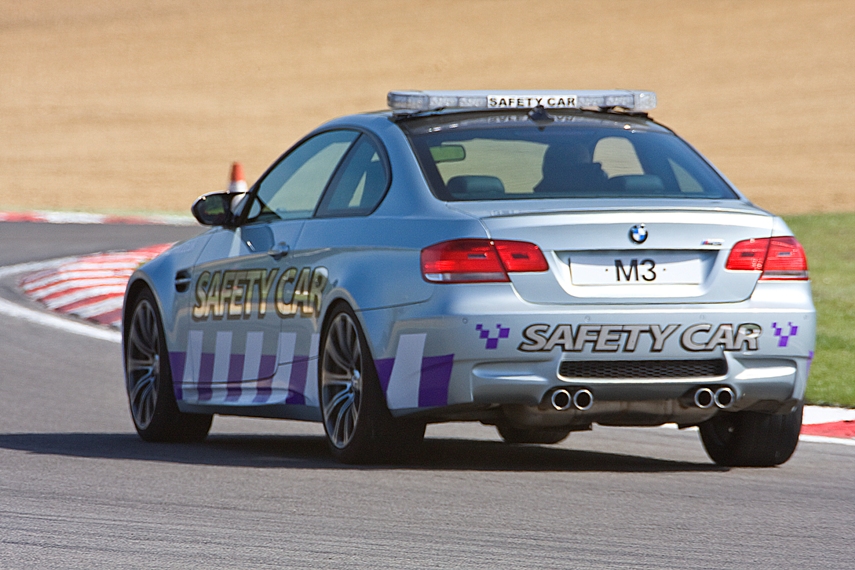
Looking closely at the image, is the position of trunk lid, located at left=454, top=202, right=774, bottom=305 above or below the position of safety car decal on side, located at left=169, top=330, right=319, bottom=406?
above

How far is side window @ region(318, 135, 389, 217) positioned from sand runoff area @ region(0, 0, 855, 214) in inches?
828

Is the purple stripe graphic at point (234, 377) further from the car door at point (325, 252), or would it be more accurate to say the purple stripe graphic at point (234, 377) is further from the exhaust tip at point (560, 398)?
the exhaust tip at point (560, 398)

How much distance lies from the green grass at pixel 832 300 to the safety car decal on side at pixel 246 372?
11.1 ft

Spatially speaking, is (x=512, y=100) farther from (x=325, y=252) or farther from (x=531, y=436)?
(x=531, y=436)

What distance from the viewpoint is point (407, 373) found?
22.7 ft

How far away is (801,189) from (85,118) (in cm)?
2038

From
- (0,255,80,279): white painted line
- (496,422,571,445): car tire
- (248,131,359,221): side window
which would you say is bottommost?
(0,255,80,279): white painted line

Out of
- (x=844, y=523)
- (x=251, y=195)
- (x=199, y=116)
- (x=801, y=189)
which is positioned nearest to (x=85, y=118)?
(x=199, y=116)

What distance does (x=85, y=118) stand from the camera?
4659cm

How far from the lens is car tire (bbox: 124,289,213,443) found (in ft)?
28.5

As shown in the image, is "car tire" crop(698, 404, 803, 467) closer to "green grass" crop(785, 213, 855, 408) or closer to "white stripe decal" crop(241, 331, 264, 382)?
"white stripe decal" crop(241, 331, 264, 382)

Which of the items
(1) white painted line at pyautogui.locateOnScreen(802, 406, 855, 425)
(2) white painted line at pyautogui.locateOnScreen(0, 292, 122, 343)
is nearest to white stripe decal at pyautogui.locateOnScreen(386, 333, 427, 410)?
(1) white painted line at pyautogui.locateOnScreen(802, 406, 855, 425)

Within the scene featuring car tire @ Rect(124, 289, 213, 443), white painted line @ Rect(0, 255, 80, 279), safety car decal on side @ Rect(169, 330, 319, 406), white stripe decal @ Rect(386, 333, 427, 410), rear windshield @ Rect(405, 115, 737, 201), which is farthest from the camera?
white painted line @ Rect(0, 255, 80, 279)

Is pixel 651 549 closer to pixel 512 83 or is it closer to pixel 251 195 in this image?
pixel 251 195
